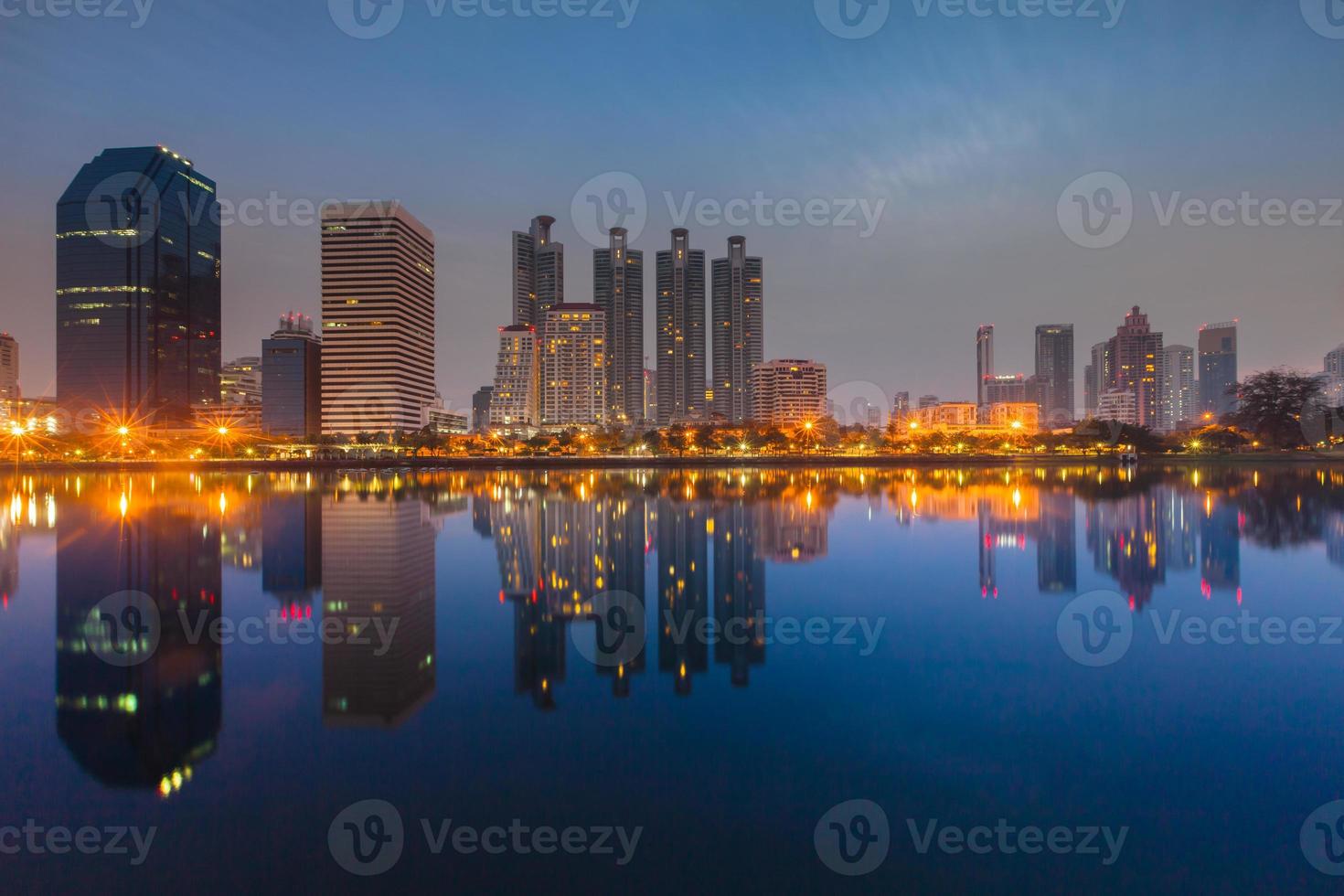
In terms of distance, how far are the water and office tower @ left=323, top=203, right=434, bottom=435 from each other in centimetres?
13269

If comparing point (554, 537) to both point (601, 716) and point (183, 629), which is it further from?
point (601, 716)

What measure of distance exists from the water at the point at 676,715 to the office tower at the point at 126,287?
574 feet

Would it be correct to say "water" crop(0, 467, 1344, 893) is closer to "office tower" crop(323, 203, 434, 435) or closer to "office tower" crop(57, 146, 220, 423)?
"office tower" crop(323, 203, 434, 435)

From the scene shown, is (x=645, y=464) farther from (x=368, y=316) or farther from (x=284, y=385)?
(x=284, y=385)

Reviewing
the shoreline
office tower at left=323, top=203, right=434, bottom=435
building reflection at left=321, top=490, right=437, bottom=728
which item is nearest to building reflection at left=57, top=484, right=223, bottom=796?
building reflection at left=321, top=490, right=437, bottom=728

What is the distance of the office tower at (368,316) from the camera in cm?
13862

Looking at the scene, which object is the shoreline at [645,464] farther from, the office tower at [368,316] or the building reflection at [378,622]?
the building reflection at [378,622]

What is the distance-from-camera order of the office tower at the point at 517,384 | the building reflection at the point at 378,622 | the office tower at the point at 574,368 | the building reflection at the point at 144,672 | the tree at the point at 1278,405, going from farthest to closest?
the office tower at the point at 574,368 < the office tower at the point at 517,384 < the tree at the point at 1278,405 < the building reflection at the point at 378,622 < the building reflection at the point at 144,672

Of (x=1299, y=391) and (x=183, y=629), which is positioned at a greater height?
(x=1299, y=391)

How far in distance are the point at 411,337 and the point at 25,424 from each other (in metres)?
68.1

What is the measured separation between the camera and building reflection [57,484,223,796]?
7160mm

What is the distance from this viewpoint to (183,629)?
12.0 metres

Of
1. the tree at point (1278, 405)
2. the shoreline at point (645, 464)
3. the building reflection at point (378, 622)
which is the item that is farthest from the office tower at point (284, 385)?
the tree at point (1278, 405)

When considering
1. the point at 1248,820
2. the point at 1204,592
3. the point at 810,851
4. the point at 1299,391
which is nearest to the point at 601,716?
the point at 810,851
